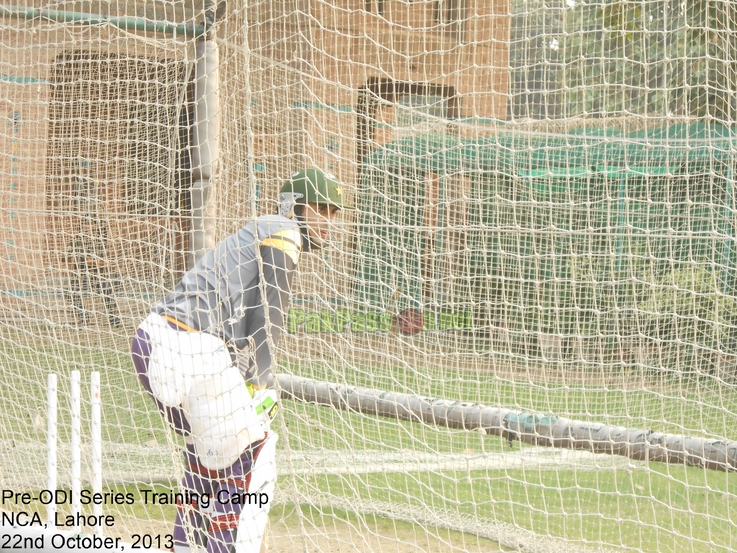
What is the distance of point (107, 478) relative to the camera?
16.9ft

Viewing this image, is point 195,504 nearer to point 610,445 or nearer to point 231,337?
point 231,337

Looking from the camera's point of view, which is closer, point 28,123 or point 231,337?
point 231,337

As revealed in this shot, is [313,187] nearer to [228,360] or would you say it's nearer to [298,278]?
[228,360]

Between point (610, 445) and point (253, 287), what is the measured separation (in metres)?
1.56

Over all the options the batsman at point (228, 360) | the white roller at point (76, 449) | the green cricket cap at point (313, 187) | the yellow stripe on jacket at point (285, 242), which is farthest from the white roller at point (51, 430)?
the green cricket cap at point (313, 187)

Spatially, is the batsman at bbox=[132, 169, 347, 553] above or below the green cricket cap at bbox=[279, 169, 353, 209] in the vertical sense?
below

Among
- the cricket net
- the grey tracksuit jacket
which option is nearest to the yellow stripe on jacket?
the grey tracksuit jacket

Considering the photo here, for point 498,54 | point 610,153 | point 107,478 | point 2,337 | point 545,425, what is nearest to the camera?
point 545,425

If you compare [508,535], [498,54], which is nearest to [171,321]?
[508,535]

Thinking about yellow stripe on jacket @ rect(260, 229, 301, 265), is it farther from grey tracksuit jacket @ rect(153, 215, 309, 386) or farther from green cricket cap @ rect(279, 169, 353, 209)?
green cricket cap @ rect(279, 169, 353, 209)

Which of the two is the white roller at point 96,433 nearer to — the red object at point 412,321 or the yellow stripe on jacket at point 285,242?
the yellow stripe on jacket at point 285,242

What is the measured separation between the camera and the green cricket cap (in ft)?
11.6

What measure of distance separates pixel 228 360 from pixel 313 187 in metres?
0.78

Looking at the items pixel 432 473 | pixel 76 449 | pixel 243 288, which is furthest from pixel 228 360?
pixel 432 473
